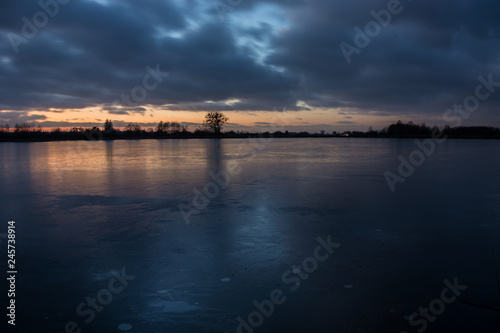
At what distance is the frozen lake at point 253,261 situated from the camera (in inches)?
113

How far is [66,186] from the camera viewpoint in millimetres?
9375

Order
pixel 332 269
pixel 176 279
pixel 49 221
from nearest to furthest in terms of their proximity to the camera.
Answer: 1. pixel 176 279
2. pixel 332 269
3. pixel 49 221

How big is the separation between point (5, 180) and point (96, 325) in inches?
408

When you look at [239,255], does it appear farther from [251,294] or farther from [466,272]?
[466,272]

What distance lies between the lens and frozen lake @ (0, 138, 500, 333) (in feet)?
9.43

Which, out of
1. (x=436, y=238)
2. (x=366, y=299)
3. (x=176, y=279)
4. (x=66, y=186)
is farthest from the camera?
(x=66, y=186)

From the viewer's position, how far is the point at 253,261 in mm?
3980

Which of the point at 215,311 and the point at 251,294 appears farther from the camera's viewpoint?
the point at 251,294

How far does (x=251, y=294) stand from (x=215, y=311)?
1.37 ft

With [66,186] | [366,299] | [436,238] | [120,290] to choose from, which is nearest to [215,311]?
[120,290]

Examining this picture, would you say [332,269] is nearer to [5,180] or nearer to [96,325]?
[96,325]

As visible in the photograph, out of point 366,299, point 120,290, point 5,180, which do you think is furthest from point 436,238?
point 5,180

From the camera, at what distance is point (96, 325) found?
278cm

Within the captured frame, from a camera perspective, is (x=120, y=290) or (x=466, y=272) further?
(x=466, y=272)
